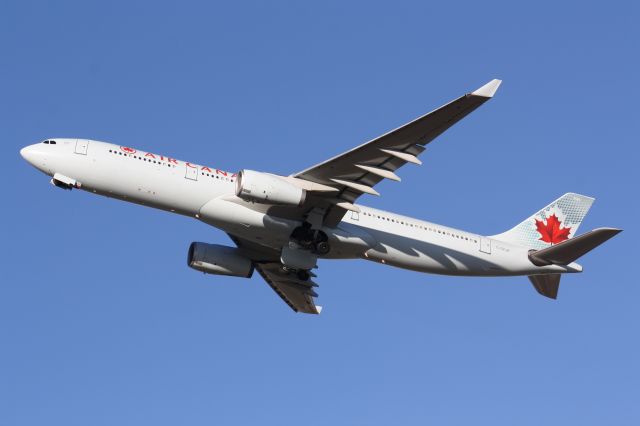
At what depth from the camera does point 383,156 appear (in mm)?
41156

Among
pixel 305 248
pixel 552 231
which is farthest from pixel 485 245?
pixel 305 248

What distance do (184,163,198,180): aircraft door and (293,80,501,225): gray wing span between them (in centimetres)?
450

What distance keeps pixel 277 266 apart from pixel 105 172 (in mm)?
11997

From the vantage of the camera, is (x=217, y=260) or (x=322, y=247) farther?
(x=217, y=260)

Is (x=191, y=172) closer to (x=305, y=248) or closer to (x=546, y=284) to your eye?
(x=305, y=248)

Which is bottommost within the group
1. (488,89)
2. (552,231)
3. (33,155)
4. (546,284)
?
(546,284)

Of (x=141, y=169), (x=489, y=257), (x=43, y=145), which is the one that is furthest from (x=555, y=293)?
(x=43, y=145)

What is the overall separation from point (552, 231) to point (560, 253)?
16.0 feet

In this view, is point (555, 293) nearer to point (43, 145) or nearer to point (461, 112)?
point (461, 112)

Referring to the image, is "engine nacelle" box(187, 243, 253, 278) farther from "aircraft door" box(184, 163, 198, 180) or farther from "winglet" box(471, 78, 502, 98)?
"winglet" box(471, 78, 502, 98)

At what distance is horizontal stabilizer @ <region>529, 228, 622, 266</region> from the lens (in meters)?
43.7

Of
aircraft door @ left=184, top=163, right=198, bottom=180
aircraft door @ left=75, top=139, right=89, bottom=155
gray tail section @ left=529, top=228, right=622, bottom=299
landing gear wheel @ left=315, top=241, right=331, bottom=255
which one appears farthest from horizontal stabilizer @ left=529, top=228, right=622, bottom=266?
aircraft door @ left=75, top=139, right=89, bottom=155

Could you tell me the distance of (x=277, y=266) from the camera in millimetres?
51312

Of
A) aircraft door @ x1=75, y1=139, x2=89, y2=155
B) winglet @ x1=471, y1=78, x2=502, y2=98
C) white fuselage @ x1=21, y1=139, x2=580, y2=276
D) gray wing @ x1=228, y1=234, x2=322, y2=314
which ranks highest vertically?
winglet @ x1=471, y1=78, x2=502, y2=98
